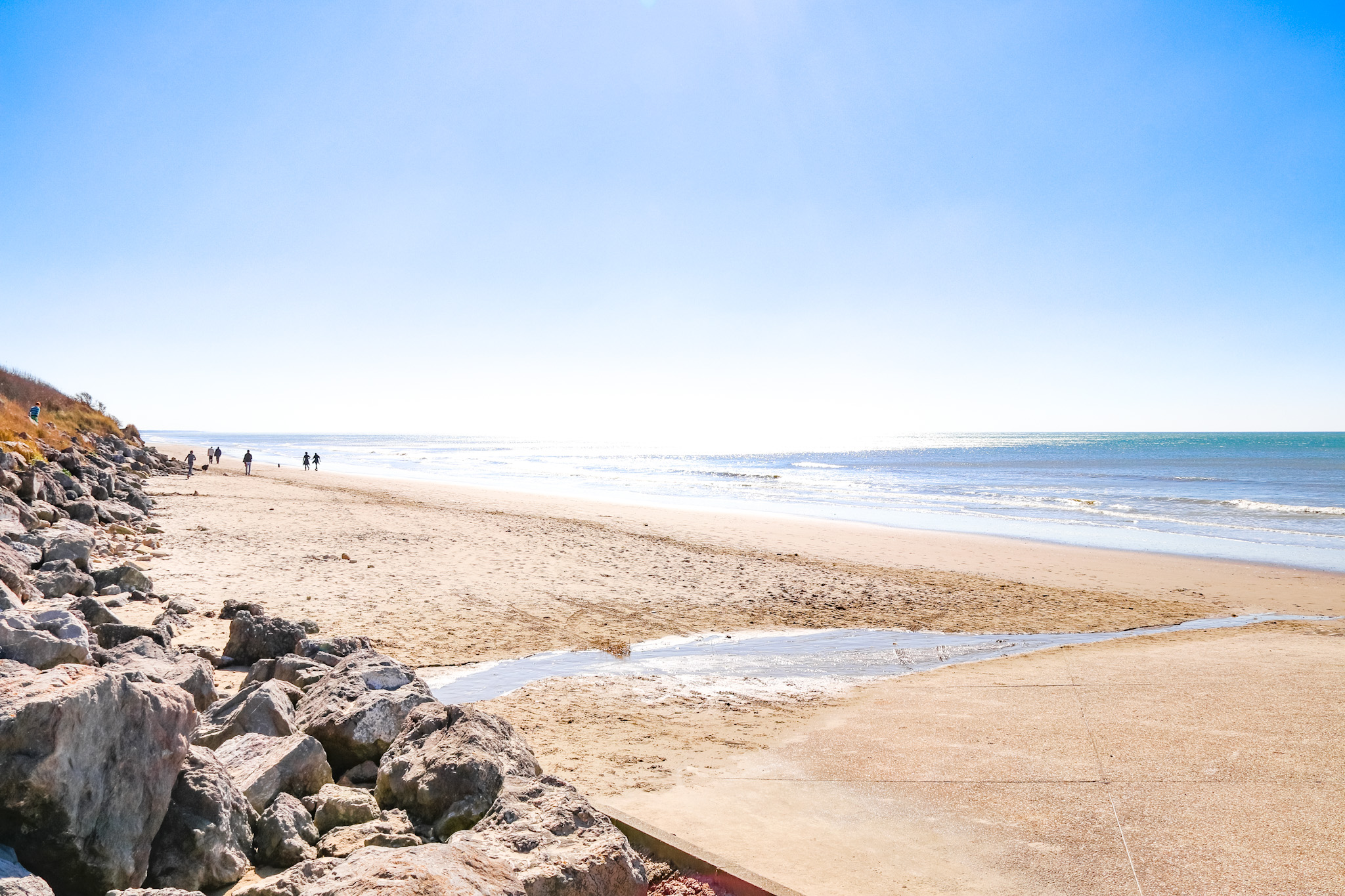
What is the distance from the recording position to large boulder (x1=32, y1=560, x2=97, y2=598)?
8.34 m

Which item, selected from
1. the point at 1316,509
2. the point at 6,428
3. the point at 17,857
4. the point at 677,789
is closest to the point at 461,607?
the point at 677,789

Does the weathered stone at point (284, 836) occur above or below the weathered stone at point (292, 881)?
below

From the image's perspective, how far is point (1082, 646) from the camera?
1070 cm

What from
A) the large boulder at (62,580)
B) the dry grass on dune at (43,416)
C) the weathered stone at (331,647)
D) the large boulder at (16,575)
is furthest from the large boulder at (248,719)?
the dry grass on dune at (43,416)

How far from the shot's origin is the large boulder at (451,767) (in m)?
4.24

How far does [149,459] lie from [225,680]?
115 ft

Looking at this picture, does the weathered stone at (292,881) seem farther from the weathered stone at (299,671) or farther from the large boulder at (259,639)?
the large boulder at (259,639)

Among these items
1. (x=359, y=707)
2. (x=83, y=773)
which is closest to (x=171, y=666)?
(x=359, y=707)

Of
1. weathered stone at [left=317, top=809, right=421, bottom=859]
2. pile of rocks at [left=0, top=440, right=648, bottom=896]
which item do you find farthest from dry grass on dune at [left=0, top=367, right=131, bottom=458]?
weathered stone at [left=317, top=809, right=421, bottom=859]

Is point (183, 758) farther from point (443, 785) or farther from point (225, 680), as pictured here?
point (225, 680)

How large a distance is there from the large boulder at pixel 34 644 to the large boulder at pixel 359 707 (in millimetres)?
1495

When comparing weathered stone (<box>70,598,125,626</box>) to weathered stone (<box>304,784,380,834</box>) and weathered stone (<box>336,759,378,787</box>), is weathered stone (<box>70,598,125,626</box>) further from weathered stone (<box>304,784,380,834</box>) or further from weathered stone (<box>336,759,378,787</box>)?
weathered stone (<box>304,784,380,834</box>)

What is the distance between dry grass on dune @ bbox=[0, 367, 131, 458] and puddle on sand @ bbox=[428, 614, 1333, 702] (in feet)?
57.7

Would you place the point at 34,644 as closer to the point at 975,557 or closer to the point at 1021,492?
the point at 975,557
